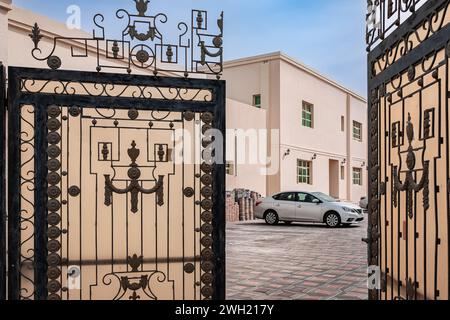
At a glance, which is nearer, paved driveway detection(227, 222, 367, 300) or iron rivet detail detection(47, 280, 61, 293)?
iron rivet detail detection(47, 280, 61, 293)

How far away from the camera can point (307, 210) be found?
1389cm

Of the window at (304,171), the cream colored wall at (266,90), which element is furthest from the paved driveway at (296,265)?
the window at (304,171)

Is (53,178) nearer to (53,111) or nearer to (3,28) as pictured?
(53,111)

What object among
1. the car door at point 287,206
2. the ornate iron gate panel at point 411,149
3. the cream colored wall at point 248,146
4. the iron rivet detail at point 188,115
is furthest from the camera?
the cream colored wall at point 248,146

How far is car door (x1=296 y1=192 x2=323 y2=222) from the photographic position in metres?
13.8

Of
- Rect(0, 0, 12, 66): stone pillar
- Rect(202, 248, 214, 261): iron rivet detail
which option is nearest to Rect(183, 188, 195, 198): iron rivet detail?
Rect(202, 248, 214, 261): iron rivet detail

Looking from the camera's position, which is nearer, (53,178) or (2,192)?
(2,192)

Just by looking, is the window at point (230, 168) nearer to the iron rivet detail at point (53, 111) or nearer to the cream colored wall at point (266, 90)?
the cream colored wall at point (266, 90)

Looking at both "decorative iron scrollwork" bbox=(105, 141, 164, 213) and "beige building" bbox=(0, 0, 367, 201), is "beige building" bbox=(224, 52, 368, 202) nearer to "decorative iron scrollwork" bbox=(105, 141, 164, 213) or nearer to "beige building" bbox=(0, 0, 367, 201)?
"beige building" bbox=(0, 0, 367, 201)

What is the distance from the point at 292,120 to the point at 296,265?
12385mm

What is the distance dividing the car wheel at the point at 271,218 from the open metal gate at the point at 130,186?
1077 cm

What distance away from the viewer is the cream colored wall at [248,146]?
15664 mm

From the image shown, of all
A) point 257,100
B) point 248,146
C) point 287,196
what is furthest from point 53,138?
point 257,100

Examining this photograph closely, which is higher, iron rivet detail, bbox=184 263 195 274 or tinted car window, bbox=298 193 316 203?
iron rivet detail, bbox=184 263 195 274
